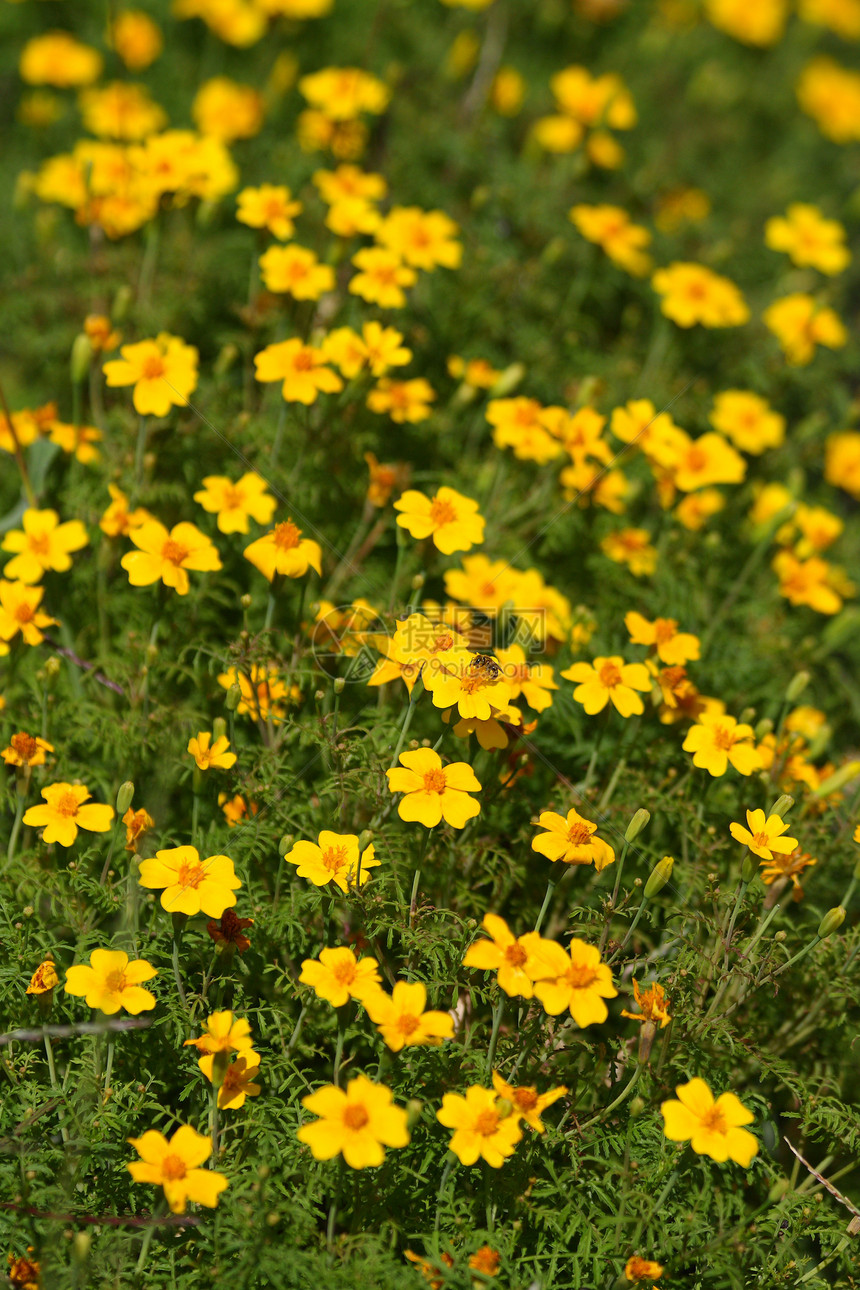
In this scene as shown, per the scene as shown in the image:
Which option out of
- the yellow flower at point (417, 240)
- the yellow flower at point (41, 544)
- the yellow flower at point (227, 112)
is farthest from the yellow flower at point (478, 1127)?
the yellow flower at point (227, 112)

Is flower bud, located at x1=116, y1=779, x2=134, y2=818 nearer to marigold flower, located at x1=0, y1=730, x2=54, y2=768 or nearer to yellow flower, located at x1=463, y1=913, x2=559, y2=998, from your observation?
marigold flower, located at x1=0, y1=730, x2=54, y2=768

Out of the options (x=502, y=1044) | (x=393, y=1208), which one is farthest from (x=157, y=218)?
(x=393, y=1208)

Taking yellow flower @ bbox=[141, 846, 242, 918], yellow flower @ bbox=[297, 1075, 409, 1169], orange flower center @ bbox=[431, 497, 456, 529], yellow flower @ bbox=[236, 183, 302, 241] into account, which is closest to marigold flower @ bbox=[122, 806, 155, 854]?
yellow flower @ bbox=[141, 846, 242, 918]

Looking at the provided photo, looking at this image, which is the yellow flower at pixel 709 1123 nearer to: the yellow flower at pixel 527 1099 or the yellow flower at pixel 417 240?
the yellow flower at pixel 527 1099

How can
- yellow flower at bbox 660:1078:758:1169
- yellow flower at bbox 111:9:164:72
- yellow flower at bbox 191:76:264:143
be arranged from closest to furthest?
yellow flower at bbox 660:1078:758:1169
yellow flower at bbox 191:76:264:143
yellow flower at bbox 111:9:164:72

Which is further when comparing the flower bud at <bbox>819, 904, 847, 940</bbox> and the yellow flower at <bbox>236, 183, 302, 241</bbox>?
the yellow flower at <bbox>236, 183, 302, 241</bbox>

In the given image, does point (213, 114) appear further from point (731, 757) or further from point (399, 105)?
point (731, 757)

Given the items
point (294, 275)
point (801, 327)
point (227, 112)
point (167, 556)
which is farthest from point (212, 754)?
point (227, 112)
